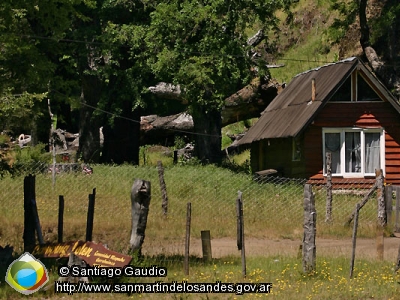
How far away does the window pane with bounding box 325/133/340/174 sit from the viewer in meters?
33.2

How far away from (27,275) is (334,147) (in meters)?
19.8

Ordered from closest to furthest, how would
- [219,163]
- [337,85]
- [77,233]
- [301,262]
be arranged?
1. [301,262]
2. [77,233]
3. [337,85]
4. [219,163]

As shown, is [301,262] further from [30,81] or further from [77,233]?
[30,81]

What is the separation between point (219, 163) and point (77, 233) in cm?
1656

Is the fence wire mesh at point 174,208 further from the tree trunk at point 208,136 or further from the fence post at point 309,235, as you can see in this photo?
the tree trunk at point 208,136

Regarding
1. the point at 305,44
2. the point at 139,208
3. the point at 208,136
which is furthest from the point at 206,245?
the point at 305,44

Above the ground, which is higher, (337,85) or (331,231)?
→ (337,85)

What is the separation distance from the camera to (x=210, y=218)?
997 inches

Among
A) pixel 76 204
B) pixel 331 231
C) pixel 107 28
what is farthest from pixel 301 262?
pixel 107 28

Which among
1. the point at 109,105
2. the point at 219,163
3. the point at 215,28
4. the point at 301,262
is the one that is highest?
the point at 215,28

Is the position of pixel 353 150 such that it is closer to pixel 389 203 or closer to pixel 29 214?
pixel 389 203

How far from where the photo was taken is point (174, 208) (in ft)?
87.2

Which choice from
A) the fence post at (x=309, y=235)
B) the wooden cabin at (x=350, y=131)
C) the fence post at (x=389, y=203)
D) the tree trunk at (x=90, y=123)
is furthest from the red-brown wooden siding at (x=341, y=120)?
the fence post at (x=309, y=235)

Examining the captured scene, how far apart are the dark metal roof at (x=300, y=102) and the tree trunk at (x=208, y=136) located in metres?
1.73
